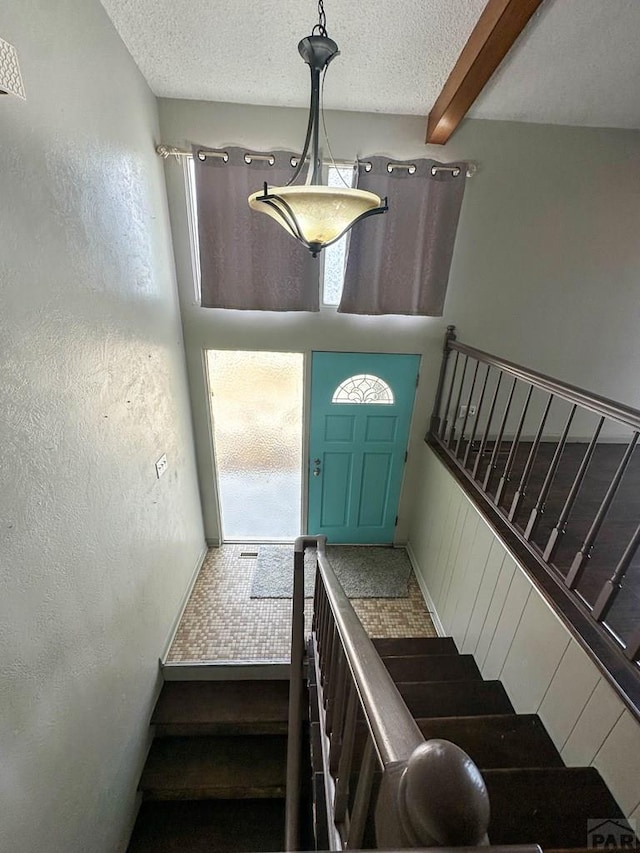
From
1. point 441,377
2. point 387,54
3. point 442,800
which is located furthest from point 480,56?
point 442,800

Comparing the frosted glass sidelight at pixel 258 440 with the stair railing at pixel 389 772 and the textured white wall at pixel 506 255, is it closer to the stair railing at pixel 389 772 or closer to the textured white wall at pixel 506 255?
the textured white wall at pixel 506 255

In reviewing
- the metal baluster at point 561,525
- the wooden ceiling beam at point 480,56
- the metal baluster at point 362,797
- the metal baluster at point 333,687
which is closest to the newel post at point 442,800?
the metal baluster at point 362,797

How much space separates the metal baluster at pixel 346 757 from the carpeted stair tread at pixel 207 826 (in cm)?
192

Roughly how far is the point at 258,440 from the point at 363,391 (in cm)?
104

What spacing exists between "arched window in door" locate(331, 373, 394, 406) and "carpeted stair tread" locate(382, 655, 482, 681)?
6.15ft

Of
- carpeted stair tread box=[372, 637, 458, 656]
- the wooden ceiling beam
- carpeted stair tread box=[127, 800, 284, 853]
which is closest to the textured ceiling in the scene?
the wooden ceiling beam

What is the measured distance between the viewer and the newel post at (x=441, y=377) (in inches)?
114

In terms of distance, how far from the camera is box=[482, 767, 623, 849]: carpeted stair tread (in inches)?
43.7

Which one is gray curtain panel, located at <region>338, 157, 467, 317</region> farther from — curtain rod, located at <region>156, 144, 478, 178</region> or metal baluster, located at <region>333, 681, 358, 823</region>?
metal baluster, located at <region>333, 681, 358, 823</region>

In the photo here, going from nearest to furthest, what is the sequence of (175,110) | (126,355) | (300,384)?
(126,355), (175,110), (300,384)

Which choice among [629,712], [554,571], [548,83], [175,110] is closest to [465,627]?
[554,571]

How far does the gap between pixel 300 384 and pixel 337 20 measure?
2090mm

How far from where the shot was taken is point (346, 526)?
3.63 meters

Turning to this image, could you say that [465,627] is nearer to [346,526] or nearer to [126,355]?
[346,526]
